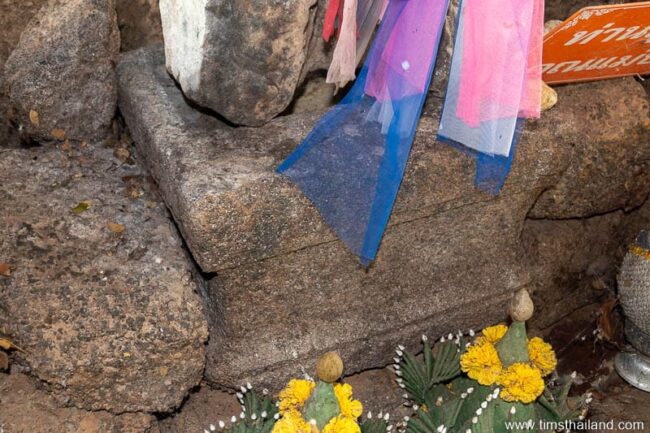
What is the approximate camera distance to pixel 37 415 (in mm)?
1727

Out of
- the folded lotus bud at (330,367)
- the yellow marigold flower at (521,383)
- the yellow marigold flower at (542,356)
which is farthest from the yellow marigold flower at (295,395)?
the yellow marigold flower at (542,356)

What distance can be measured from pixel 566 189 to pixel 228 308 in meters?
1.01

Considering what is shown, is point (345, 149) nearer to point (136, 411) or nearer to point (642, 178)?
point (136, 411)

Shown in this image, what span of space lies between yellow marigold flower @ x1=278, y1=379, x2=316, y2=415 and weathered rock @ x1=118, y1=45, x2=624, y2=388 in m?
0.24

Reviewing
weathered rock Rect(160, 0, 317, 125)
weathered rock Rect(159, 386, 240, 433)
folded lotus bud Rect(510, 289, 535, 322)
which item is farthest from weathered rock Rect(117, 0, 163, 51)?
folded lotus bud Rect(510, 289, 535, 322)

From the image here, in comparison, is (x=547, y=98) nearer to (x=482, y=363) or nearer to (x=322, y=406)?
(x=482, y=363)

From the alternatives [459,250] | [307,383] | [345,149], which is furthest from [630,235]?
[307,383]

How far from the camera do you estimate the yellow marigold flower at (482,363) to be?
1.87 m

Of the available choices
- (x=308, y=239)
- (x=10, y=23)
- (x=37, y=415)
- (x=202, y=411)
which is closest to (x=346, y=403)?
(x=308, y=239)

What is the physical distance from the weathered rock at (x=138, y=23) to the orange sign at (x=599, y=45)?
1.06 m

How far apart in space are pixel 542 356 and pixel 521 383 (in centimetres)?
13

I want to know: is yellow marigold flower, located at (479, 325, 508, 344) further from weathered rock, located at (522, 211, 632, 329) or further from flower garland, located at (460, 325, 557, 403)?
weathered rock, located at (522, 211, 632, 329)

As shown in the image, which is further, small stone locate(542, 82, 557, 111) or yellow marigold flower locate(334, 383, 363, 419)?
small stone locate(542, 82, 557, 111)

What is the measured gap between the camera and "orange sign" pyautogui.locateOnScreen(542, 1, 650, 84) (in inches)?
70.6
